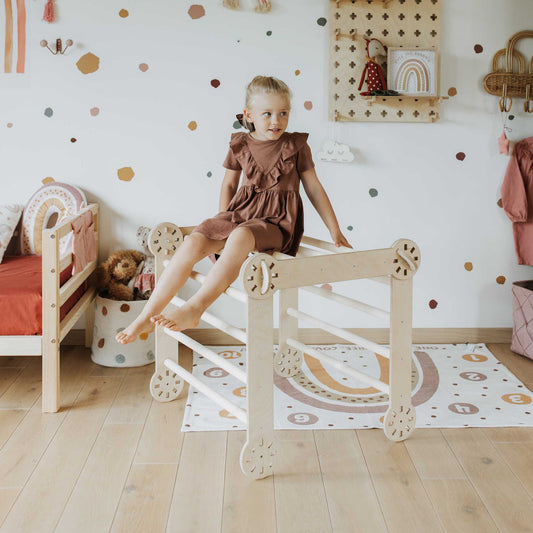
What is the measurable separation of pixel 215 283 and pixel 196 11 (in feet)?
4.83

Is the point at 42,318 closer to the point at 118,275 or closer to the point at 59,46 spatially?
the point at 118,275

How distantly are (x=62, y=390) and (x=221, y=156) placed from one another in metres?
1.19

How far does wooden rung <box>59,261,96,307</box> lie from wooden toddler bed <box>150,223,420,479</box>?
13.5 inches

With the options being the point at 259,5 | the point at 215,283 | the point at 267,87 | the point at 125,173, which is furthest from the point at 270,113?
the point at 125,173

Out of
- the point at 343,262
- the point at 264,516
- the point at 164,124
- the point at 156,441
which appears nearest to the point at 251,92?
the point at 343,262

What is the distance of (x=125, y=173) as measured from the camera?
2994 millimetres

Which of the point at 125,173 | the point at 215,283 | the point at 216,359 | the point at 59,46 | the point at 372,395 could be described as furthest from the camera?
the point at 125,173

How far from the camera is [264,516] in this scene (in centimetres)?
167

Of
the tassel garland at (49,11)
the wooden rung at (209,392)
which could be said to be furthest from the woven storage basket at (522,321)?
the tassel garland at (49,11)

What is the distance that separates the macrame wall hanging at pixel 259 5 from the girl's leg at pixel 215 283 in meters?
1.28

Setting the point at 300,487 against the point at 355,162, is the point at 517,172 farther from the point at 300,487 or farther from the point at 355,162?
the point at 300,487

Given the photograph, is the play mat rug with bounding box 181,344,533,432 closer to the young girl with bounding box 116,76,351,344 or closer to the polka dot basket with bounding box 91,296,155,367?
the polka dot basket with bounding box 91,296,155,367


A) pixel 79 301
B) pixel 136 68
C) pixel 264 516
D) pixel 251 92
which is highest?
pixel 136 68

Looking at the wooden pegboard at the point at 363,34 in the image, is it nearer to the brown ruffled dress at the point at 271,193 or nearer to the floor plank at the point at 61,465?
the brown ruffled dress at the point at 271,193
